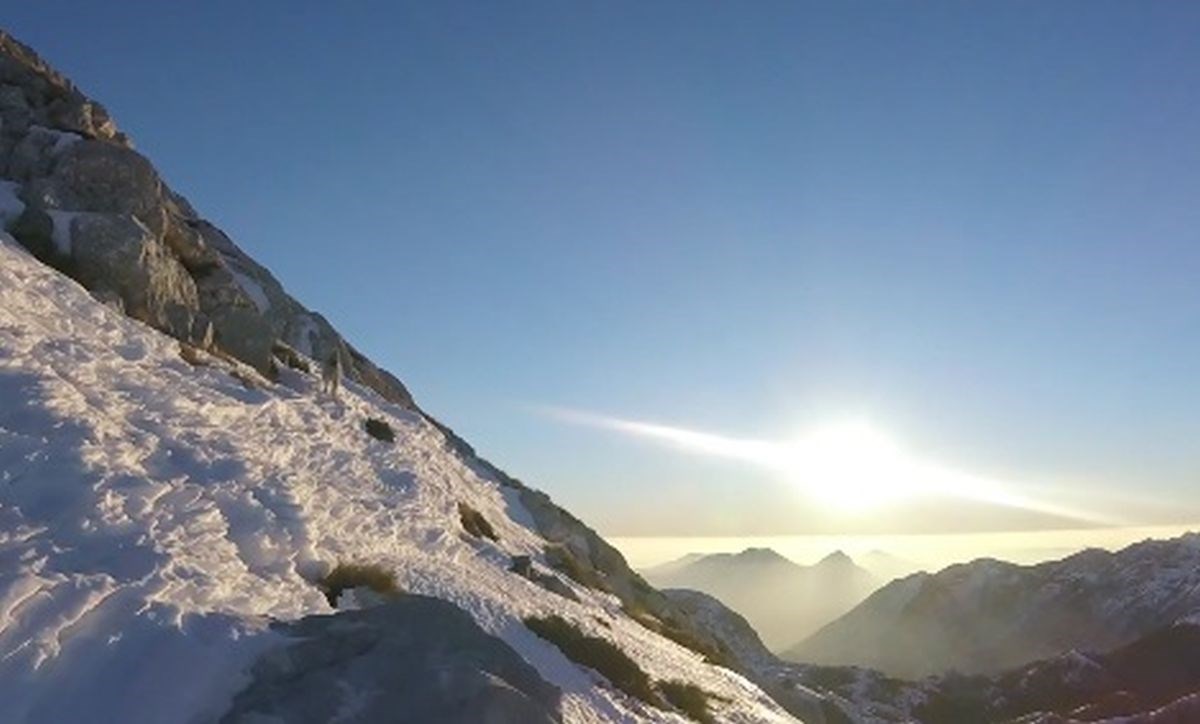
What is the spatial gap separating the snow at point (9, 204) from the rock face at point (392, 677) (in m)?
22.9

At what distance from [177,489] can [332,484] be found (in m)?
7.78

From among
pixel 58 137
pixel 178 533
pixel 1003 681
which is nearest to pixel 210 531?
pixel 178 533

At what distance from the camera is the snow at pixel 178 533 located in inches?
492

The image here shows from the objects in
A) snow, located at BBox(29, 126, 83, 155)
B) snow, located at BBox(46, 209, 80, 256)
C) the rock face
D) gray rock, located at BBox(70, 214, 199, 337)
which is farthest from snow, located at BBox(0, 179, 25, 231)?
the rock face

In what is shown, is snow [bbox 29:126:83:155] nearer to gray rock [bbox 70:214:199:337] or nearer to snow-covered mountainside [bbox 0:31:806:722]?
snow-covered mountainside [bbox 0:31:806:722]

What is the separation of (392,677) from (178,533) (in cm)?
593

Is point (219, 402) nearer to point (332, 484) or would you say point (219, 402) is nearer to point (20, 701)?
point (332, 484)

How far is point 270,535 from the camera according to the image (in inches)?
758

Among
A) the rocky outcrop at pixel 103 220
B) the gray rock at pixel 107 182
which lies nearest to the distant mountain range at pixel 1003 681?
the rocky outcrop at pixel 103 220

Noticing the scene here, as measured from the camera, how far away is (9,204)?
3253cm

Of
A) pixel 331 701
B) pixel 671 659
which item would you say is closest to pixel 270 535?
pixel 331 701

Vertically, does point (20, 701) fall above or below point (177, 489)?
below

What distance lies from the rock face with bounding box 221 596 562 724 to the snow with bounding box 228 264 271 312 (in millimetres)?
45039

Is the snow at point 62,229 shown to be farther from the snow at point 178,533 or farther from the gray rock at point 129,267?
the snow at point 178,533
